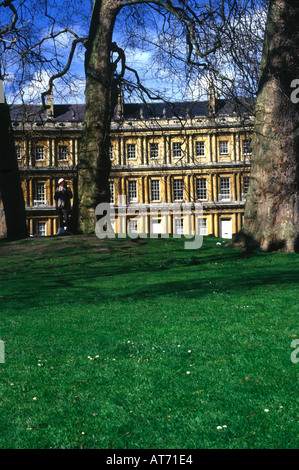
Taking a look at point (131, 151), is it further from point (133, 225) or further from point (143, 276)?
point (143, 276)

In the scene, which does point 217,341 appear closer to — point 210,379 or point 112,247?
point 210,379

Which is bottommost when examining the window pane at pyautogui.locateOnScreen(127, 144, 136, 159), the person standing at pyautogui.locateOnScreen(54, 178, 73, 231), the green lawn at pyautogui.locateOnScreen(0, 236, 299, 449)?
the green lawn at pyautogui.locateOnScreen(0, 236, 299, 449)

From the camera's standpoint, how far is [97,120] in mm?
16625

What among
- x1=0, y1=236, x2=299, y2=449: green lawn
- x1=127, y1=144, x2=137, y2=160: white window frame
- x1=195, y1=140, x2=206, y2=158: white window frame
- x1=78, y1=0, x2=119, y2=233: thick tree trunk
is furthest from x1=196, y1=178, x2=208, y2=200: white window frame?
x1=0, y1=236, x2=299, y2=449: green lawn

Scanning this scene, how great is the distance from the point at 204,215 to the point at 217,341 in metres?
55.2

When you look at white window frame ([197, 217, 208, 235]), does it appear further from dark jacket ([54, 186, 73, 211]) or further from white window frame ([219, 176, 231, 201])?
dark jacket ([54, 186, 73, 211])

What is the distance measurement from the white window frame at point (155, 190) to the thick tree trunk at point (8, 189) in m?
44.7

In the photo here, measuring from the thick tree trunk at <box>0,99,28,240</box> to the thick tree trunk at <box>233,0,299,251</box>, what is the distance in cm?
855

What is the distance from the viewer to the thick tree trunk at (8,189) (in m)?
16.9

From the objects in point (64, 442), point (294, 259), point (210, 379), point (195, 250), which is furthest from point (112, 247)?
point (64, 442)

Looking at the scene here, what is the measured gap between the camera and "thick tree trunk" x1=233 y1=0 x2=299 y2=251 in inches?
580

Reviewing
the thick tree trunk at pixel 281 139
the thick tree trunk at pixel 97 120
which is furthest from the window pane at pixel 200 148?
the thick tree trunk at pixel 281 139
